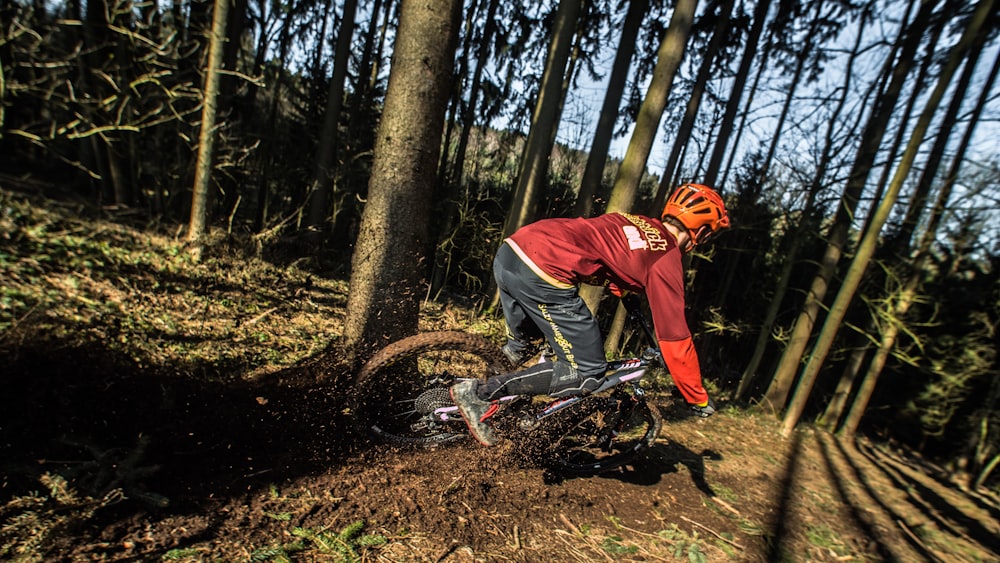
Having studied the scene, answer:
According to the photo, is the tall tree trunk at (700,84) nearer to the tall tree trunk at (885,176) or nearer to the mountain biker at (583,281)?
the tall tree trunk at (885,176)

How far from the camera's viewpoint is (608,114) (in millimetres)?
8781

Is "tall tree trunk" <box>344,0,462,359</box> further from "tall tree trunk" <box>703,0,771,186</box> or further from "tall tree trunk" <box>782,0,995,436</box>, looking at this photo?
"tall tree trunk" <box>703,0,771,186</box>

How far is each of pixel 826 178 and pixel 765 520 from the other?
24.4 feet

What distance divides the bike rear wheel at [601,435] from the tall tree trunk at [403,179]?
170cm

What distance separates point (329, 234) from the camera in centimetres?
1170

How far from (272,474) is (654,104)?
15.9 ft

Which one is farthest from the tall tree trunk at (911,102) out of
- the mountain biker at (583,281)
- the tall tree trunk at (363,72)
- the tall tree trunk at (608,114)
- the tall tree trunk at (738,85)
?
the tall tree trunk at (363,72)

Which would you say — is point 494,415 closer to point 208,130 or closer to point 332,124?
point 208,130

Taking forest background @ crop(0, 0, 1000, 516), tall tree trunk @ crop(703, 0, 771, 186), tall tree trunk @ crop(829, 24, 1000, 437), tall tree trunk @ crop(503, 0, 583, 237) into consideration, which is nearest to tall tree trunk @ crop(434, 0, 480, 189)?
forest background @ crop(0, 0, 1000, 516)

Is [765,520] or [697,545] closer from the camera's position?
[697,545]

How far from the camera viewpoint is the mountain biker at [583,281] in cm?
289

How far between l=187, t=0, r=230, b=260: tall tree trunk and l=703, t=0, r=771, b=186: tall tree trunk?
965cm

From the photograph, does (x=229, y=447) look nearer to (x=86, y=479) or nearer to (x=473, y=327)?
(x=86, y=479)

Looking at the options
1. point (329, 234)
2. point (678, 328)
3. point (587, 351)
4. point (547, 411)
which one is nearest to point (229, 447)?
point (547, 411)
